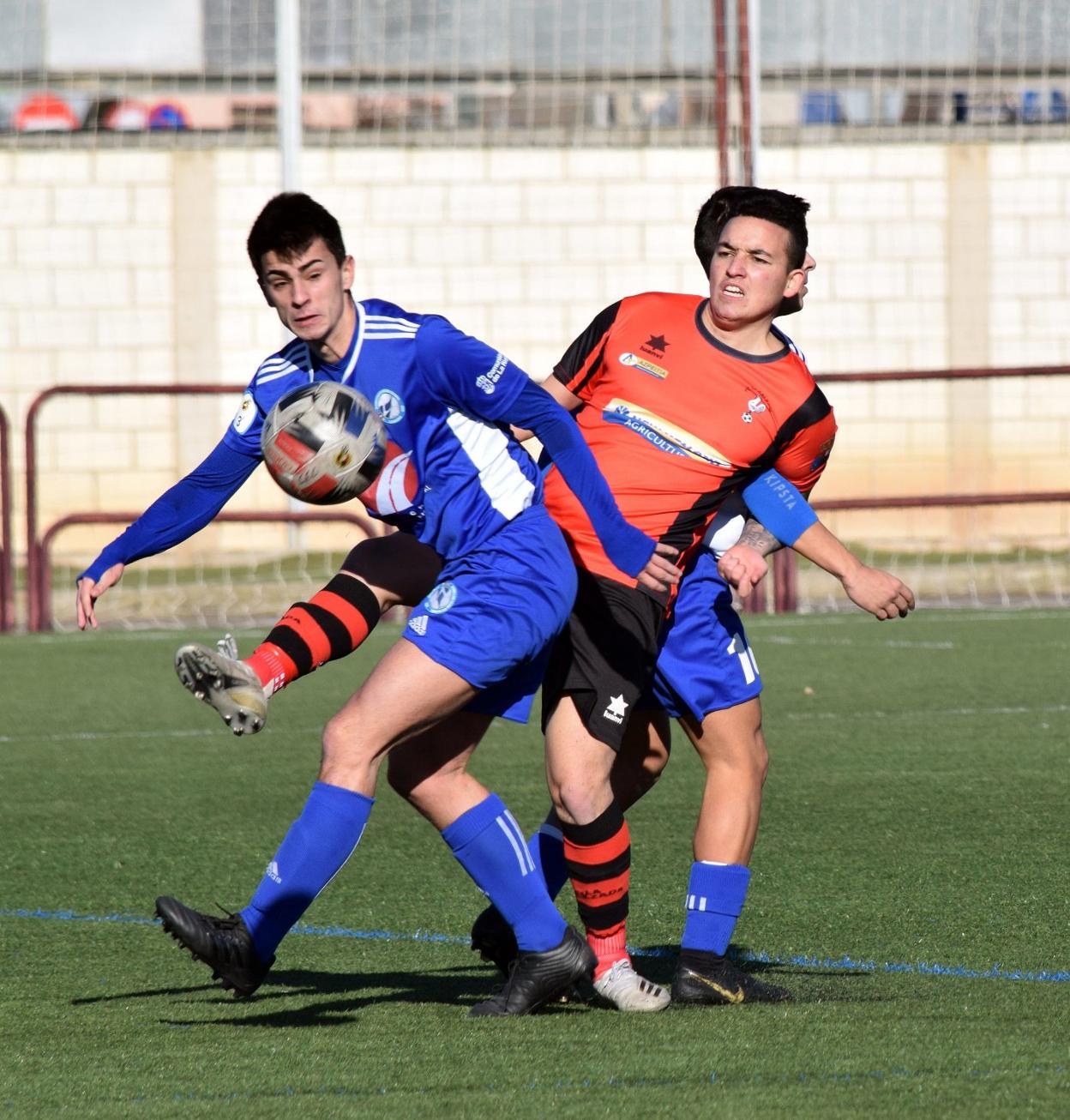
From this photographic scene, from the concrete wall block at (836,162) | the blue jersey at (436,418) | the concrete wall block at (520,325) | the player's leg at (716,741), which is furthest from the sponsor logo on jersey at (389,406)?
the concrete wall block at (836,162)

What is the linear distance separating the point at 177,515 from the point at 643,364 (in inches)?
44.9

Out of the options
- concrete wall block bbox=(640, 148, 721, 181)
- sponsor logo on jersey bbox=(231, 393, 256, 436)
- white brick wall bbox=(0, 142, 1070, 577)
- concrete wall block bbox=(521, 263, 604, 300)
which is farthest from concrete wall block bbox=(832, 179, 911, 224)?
sponsor logo on jersey bbox=(231, 393, 256, 436)

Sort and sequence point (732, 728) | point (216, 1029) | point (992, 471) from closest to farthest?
point (216, 1029)
point (732, 728)
point (992, 471)

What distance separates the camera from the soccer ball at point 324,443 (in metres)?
4.20

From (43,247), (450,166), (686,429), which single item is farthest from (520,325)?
(686,429)

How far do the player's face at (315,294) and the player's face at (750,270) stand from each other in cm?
91

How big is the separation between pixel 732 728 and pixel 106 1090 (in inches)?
65.6

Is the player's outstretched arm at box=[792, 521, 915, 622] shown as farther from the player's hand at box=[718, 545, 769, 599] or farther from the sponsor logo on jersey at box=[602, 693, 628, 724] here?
the sponsor logo on jersey at box=[602, 693, 628, 724]

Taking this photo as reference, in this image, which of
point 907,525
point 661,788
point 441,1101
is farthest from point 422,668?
point 907,525

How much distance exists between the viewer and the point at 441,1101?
3.56m

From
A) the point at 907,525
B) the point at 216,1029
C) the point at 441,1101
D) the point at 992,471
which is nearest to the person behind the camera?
the point at 441,1101

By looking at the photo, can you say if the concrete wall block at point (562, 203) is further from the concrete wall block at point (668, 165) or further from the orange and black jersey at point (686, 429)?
the orange and black jersey at point (686, 429)

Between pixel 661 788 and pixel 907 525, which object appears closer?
pixel 661 788

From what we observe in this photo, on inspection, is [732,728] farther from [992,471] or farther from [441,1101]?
[992,471]
